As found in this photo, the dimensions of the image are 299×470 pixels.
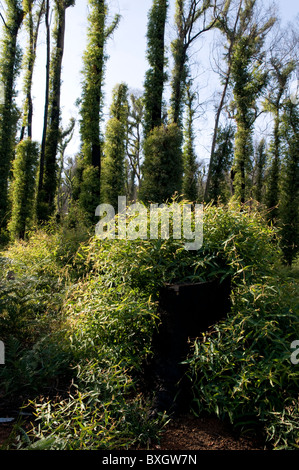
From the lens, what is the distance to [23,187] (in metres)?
11.9

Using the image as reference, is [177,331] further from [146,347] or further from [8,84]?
[8,84]

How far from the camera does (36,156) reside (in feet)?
39.9

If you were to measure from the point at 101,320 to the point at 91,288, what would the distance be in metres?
0.38

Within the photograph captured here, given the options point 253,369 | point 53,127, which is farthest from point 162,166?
point 253,369

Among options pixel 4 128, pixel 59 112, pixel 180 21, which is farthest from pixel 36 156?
pixel 180 21

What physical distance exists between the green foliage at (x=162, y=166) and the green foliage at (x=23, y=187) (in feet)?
13.0

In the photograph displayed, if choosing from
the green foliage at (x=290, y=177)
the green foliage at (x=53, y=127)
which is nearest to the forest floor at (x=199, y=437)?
the green foliage at (x=53, y=127)

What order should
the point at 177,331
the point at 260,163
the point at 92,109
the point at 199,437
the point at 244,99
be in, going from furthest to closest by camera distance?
the point at 260,163
the point at 244,99
the point at 92,109
the point at 177,331
the point at 199,437

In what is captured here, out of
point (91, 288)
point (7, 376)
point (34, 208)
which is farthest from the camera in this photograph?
point (34, 208)

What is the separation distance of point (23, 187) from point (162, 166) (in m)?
4.80

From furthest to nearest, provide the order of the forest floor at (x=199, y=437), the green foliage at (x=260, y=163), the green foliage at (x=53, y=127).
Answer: the green foliage at (x=260, y=163) < the green foliage at (x=53, y=127) < the forest floor at (x=199, y=437)

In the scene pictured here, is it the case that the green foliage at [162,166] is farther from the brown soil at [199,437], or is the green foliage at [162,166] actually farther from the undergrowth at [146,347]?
the brown soil at [199,437]

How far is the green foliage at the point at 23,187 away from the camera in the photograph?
11797 millimetres

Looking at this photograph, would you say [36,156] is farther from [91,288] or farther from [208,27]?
[91,288]
